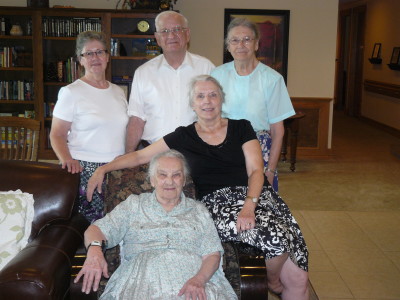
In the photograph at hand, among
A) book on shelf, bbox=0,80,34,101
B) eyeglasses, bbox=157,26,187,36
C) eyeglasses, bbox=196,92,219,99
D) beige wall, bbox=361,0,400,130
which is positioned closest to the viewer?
eyeglasses, bbox=196,92,219,99

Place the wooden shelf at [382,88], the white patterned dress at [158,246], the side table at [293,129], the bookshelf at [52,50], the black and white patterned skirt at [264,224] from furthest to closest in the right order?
the wooden shelf at [382,88]
the bookshelf at [52,50]
the side table at [293,129]
the black and white patterned skirt at [264,224]
the white patterned dress at [158,246]

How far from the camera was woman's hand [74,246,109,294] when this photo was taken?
7.14 feet

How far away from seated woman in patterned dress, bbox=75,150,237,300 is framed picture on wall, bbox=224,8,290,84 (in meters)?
4.48

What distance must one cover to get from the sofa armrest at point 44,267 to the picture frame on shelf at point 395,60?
25.4ft

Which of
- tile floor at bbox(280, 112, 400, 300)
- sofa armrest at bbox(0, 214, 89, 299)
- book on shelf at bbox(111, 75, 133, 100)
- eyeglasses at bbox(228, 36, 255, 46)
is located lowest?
tile floor at bbox(280, 112, 400, 300)

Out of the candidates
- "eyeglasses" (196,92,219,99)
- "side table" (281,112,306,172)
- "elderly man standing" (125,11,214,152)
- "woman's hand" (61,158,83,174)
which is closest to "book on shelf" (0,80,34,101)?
"side table" (281,112,306,172)

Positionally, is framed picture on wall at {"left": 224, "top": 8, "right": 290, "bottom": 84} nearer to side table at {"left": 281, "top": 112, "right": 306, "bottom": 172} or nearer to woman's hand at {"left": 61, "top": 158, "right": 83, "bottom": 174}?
side table at {"left": 281, "top": 112, "right": 306, "bottom": 172}

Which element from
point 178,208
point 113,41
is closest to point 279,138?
point 178,208

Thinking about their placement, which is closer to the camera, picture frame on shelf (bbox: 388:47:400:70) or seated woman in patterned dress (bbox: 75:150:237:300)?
seated woman in patterned dress (bbox: 75:150:237:300)

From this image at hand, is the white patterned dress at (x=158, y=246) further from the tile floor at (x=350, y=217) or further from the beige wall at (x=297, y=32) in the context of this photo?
the beige wall at (x=297, y=32)

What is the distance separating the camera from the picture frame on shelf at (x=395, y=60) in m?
8.99

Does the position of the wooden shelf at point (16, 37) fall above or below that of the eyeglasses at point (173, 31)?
above

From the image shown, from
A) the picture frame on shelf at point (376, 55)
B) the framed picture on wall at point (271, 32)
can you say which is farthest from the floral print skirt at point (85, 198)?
the picture frame on shelf at point (376, 55)

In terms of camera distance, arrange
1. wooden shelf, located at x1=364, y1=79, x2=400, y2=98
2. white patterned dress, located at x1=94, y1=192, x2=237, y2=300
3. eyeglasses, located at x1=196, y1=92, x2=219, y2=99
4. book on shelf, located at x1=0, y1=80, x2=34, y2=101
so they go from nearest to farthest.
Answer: white patterned dress, located at x1=94, y1=192, x2=237, y2=300 → eyeglasses, located at x1=196, y1=92, x2=219, y2=99 → book on shelf, located at x1=0, y1=80, x2=34, y2=101 → wooden shelf, located at x1=364, y1=79, x2=400, y2=98
